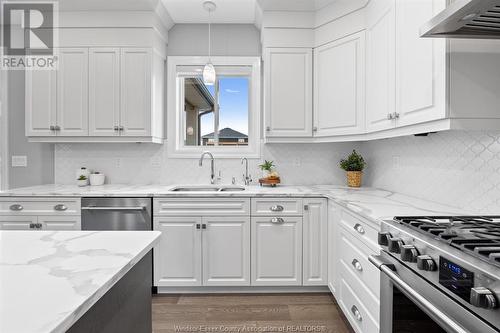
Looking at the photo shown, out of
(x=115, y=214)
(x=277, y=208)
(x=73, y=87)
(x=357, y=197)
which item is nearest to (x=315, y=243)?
(x=277, y=208)

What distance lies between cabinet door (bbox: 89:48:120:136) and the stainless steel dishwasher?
2.58ft

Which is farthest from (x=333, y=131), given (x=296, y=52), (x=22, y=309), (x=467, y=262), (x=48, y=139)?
(x=48, y=139)

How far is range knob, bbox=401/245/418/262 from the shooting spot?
116 cm

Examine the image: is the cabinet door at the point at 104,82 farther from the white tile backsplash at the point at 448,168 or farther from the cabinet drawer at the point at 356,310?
the white tile backsplash at the point at 448,168

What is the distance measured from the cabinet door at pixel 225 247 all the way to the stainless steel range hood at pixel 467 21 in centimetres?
195

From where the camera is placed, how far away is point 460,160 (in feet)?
6.13

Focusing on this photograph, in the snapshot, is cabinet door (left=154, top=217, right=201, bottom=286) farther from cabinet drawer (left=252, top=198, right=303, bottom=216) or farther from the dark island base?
the dark island base

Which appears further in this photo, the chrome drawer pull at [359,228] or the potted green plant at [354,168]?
the potted green plant at [354,168]

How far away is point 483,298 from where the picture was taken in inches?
31.7

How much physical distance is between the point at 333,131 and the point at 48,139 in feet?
9.24

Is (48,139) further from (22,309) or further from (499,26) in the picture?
(499,26)

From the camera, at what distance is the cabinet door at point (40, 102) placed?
2959 mm

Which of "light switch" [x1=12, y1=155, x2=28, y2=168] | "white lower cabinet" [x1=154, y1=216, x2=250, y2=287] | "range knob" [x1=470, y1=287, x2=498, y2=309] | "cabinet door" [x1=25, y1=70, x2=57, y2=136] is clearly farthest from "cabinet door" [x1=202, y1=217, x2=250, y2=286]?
"light switch" [x1=12, y1=155, x2=28, y2=168]

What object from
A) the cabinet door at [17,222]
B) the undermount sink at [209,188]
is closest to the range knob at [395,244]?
the undermount sink at [209,188]
